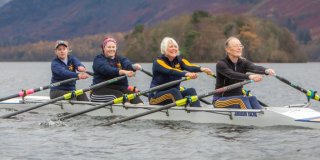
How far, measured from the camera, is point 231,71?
56.6ft

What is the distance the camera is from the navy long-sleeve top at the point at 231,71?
1731cm

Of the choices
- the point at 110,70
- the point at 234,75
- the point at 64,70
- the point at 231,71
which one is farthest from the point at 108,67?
the point at 234,75

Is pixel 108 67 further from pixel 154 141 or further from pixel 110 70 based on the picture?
pixel 154 141

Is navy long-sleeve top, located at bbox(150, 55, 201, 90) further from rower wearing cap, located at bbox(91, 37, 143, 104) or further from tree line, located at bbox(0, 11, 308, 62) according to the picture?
tree line, located at bbox(0, 11, 308, 62)

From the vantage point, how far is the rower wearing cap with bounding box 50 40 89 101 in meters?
21.4

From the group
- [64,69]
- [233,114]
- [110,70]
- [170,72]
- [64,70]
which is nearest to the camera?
[233,114]

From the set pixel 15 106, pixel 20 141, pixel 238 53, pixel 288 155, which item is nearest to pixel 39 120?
pixel 15 106

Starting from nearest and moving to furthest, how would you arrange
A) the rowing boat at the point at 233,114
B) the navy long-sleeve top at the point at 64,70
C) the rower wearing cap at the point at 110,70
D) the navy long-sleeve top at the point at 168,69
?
the rowing boat at the point at 233,114 < the navy long-sleeve top at the point at 168,69 < the rower wearing cap at the point at 110,70 < the navy long-sleeve top at the point at 64,70

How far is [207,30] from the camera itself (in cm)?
13138

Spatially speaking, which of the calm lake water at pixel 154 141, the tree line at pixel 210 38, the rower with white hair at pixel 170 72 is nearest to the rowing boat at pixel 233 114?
the calm lake water at pixel 154 141

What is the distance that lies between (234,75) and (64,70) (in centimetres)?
653

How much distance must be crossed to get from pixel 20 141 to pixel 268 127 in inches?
246

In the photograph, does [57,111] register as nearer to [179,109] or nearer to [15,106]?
[15,106]

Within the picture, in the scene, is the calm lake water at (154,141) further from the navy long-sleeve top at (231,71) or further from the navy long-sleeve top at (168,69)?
the navy long-sleeve top at (168,69)
